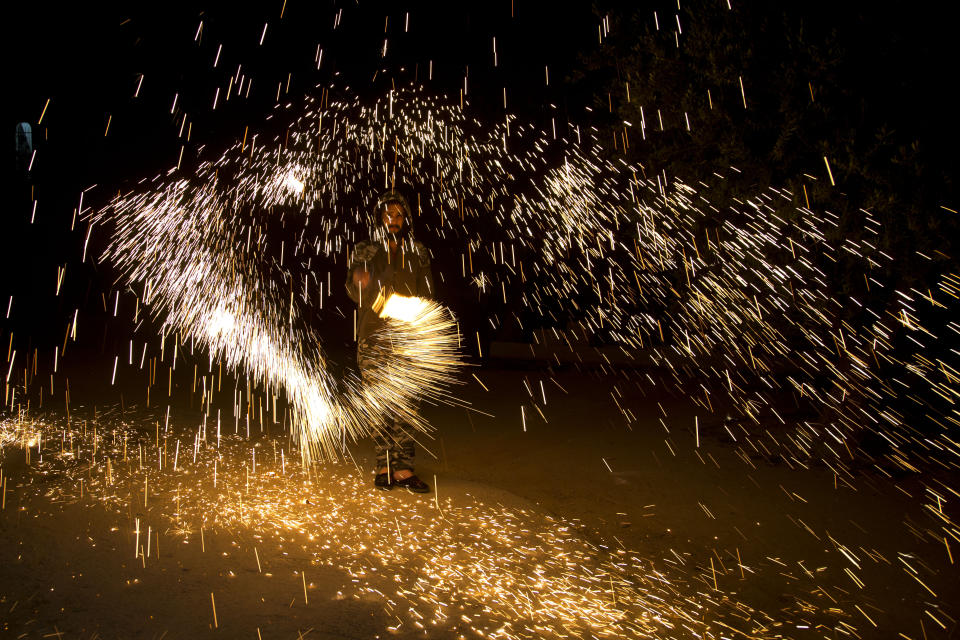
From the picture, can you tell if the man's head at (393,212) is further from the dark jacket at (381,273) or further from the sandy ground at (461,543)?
the sandy ground at (461,543)

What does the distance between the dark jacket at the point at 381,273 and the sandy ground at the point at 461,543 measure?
1187 mm

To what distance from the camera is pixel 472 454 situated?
5.47 m

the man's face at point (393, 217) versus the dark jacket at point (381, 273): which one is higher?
the man's face at point (393, 217)

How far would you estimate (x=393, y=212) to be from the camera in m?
4.61

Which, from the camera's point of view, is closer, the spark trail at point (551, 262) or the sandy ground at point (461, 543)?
the sandy ground at point (461, 543)

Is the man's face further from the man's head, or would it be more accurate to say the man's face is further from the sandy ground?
the sandy ground

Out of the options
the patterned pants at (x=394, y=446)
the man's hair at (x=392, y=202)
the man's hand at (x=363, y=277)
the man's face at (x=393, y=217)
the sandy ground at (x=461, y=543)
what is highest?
the man's hair at (x=392, y=202)

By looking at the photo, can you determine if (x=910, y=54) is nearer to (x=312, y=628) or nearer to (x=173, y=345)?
(x=312, y=628)

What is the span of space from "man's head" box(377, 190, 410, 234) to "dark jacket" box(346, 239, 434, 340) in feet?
0.41

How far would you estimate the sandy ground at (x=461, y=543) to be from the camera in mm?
2764

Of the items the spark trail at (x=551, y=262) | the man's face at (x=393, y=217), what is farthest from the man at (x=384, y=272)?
the spark trail at (x=551, y=262)

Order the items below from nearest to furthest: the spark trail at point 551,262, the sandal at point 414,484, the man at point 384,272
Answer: the sandal at point 414,484
the man at point 384,272
the spark trail at point 551,262

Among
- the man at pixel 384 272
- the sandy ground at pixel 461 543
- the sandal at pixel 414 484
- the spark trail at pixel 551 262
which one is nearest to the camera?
the sandy ground at pixel 461 543

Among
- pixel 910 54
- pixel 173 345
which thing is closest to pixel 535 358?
pixel 173 345
